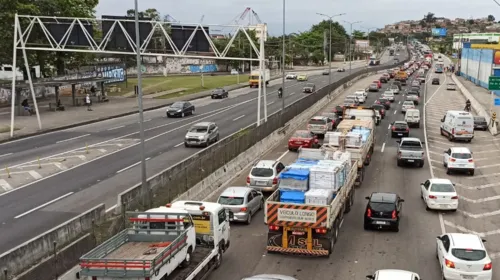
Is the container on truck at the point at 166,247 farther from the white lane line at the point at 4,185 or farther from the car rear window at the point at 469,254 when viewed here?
the white lane line at the point at 4,185

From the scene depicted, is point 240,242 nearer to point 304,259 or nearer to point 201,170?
point 304,259

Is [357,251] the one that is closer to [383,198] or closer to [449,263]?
[383,198]

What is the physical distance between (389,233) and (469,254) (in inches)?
194

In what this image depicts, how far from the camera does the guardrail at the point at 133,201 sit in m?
13.2

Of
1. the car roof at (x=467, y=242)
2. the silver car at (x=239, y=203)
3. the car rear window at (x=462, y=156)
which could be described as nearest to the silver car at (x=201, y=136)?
the silver car at (x=239, y=203)

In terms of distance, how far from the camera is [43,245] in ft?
46.8

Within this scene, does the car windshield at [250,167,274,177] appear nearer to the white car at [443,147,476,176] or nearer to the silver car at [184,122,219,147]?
the white car at [443,147,476,176]

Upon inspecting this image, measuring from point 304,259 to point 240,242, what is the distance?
8.62ft

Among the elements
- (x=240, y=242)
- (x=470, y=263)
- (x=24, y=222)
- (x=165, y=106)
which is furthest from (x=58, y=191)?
(x=165, y=106)

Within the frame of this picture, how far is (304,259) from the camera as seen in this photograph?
1772 cm

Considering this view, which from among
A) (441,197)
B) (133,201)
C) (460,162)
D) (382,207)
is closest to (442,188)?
(441,197)

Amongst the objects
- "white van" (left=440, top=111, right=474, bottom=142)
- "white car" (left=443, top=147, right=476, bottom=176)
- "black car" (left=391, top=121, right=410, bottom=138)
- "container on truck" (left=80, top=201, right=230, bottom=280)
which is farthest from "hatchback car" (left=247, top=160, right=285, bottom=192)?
"white van" (left=440, top=111, right=474, bottom=142)

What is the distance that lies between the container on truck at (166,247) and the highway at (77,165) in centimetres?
614

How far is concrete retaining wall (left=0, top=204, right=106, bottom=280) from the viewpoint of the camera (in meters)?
13.1
